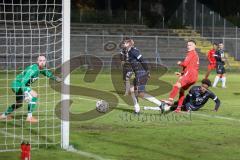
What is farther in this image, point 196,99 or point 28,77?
point 196,99

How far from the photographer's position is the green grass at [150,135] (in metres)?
9.95

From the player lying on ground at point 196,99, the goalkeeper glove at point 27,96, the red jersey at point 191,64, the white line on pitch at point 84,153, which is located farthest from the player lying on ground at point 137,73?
the white line on pitch at point 84,153

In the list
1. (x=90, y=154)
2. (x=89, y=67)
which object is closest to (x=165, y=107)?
(x=90, y=154)

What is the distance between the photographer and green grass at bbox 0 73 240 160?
995 centimetres

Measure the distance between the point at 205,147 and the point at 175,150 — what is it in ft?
2.23

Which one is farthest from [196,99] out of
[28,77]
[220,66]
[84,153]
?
[220,66]

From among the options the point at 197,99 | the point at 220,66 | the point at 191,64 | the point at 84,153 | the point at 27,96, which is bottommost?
the point at 84,153

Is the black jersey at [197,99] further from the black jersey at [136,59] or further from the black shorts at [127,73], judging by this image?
the black shorts at [127,73]

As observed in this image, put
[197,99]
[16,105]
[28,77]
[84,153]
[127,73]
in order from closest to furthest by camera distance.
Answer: [84,153] → [28,77] → [16,105] → [197,99] → [127,73]

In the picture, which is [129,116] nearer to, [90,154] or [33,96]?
[33,96]

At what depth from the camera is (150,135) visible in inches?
473

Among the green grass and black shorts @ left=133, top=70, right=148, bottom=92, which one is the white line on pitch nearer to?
the green grass

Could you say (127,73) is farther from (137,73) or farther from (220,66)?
(220,66)

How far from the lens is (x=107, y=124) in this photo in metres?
13.6
